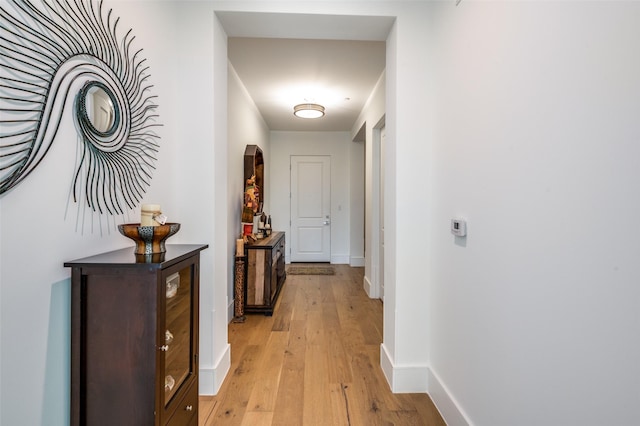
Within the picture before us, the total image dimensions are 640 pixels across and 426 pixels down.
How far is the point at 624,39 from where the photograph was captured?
76 cm

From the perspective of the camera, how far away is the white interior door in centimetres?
614

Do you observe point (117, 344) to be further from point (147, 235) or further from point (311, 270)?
point (311, 270)

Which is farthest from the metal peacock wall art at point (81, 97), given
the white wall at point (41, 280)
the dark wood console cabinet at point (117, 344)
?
the dark wood console cabinet at point (117, 344)

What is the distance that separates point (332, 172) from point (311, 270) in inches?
77.9

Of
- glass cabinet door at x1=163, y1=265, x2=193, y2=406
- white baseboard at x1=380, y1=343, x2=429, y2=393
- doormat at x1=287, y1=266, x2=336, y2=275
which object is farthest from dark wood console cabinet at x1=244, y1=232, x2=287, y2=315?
doormat at x1=287, y1=266, x2=336, y2=275

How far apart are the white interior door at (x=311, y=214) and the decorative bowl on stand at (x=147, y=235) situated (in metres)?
4.88

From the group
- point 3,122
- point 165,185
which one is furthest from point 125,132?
point 3,122

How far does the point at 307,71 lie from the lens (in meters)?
3.23

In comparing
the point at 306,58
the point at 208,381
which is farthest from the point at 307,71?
the point at 208,381

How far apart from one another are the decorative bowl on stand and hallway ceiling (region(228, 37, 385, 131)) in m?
2.07

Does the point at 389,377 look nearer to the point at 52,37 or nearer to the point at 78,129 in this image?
the point at 78,129

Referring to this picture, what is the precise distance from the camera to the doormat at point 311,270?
5.29 metres

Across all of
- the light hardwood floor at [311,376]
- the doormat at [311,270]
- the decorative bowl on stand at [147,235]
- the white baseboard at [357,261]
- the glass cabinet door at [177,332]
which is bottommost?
the light hardwood floor at [311,376]

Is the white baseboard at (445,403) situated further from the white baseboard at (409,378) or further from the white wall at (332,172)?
the white wall at (332,172)
